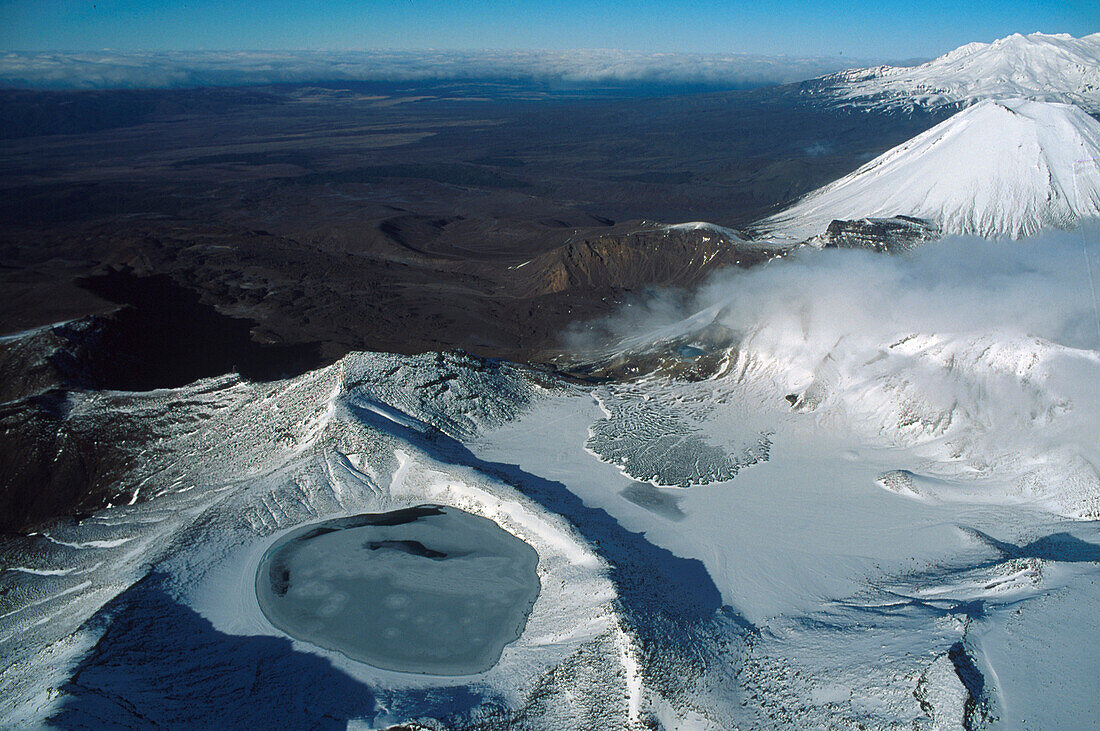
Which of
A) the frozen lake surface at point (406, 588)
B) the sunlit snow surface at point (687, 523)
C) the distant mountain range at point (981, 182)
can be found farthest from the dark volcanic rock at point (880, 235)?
the frozen lake surface at point (406, 588)

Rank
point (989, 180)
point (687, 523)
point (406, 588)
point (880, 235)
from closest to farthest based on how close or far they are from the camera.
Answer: point (406, 588) < point (687, 523) < point (880, 235) < point (989, 180)

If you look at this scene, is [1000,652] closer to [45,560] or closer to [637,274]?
[45,560]

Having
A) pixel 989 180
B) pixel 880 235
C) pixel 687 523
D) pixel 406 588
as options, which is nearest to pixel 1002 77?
pixel 989 180

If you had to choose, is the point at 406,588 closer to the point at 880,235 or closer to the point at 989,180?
the point at 880,235

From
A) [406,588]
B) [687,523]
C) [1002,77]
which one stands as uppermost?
[1002,77]

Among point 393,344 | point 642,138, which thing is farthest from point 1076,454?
point 642,138

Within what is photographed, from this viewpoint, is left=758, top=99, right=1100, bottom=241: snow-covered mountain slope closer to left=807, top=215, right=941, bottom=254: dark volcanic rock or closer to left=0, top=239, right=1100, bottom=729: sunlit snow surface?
left=807, top=215, right=941, bottom=254: dark volcanic rock

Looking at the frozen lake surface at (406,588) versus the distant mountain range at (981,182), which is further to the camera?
the distant mountain range at (981,182)

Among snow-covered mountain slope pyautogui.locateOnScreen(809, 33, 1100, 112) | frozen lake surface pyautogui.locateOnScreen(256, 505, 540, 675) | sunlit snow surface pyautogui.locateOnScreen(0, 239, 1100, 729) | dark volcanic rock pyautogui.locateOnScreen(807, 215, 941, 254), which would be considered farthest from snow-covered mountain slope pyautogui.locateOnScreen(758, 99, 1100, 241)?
snow-covered mountain slope pyautogui.locateOnScreen(809, 33, 1100, 112)

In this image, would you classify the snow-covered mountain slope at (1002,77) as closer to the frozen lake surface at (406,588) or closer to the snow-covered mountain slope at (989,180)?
the snow-covered mountain slope at (989,180)
